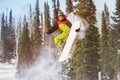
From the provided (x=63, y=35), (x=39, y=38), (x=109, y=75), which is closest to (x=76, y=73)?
(x=109, y=75)

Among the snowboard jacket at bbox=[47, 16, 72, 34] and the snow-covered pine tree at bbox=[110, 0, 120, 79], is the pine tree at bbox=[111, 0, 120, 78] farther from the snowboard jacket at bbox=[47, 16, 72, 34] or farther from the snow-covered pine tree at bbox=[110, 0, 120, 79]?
the snowboard jacket at bbox=[47, 16, 72, 34]

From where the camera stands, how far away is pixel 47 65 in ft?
81.1

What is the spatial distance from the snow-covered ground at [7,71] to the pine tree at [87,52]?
20819mm

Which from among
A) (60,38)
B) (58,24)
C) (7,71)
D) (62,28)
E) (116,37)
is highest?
(58,24)

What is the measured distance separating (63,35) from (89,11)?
34.1ft

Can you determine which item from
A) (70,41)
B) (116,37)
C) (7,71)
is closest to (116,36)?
(116,37)

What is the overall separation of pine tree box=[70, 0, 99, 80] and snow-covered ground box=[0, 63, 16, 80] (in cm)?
2082

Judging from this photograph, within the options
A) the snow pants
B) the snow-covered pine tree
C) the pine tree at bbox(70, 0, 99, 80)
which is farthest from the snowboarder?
the snow-covered pine tree

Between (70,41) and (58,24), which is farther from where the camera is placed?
(70,41)

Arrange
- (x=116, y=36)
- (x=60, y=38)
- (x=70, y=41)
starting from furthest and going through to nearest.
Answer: (x=116, y=36), (x=70, y=41), (x=60, y=38)

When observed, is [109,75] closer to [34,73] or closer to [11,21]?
[34,73]

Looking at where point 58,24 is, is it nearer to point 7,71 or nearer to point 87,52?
point 87,52

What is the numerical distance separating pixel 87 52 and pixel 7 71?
29280 mm

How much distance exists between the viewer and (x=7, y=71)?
169ft
